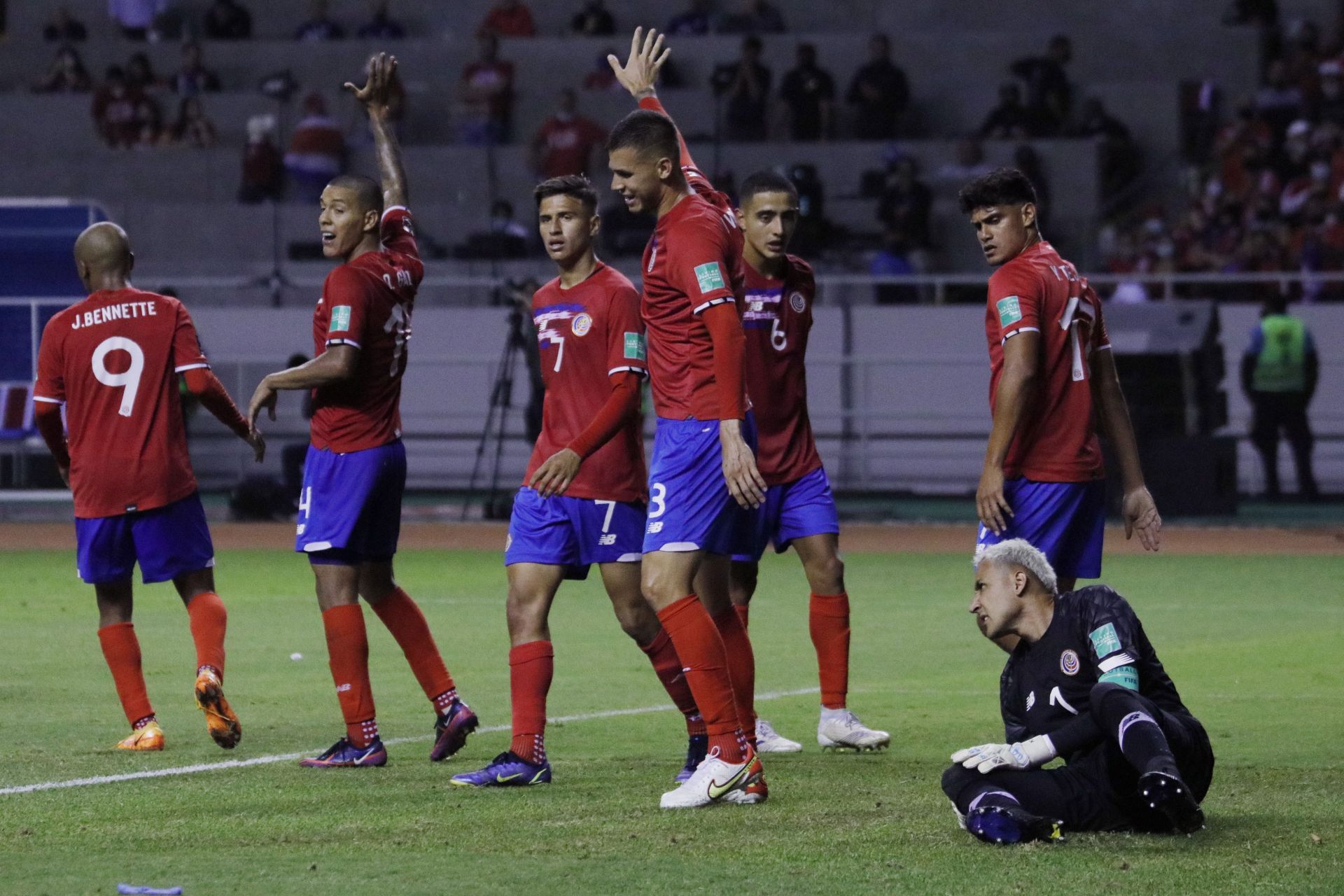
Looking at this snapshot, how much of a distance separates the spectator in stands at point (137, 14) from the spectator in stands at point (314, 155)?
15.5 feet

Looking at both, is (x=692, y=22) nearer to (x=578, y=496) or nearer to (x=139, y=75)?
(x=139, y=75)

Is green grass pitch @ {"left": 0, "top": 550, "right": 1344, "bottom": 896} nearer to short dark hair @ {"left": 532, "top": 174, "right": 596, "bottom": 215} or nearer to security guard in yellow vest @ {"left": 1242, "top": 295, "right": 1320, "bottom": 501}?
short dark hair @ {"left": 532, "top": 174, "right": 596, "bottom": 215}

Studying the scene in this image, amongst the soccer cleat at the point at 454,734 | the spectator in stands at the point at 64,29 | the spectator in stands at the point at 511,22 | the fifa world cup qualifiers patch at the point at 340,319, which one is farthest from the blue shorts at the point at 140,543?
the spectator in stands at the point at 64,29

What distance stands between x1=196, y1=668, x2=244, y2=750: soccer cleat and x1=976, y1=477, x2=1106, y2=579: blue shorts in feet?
9.33

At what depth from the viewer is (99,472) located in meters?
8.50

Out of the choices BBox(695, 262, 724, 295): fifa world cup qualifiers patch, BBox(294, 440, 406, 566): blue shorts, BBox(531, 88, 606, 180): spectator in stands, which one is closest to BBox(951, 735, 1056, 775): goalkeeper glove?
BBox(695, 262, 724, 295): fifa world cup qualifiers patch

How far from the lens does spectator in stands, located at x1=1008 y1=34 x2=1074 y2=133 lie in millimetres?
26812

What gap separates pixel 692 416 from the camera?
696cm

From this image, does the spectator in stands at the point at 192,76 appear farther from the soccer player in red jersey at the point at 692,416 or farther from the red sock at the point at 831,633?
the soccer player in red jersey at the point at 692,416

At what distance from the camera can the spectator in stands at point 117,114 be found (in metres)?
28.7

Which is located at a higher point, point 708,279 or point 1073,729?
point 708,279

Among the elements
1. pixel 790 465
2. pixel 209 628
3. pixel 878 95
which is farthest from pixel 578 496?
pixel 878 95

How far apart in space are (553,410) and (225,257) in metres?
20.6

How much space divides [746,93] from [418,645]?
65.2ft
